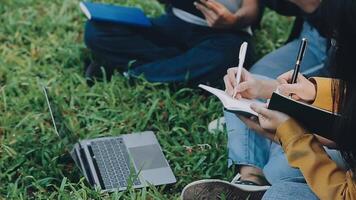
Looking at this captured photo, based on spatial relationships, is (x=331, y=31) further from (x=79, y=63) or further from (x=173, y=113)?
(x=79, y=63)

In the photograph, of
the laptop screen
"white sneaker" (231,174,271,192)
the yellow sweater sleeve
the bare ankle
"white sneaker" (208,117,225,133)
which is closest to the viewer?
the yellow sweater sleeve

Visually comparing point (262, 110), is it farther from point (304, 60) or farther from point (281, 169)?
point (304, 60)

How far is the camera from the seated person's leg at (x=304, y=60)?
10.5ft

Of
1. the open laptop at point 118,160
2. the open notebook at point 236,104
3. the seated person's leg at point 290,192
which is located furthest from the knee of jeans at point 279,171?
the open laptop at point 118,160

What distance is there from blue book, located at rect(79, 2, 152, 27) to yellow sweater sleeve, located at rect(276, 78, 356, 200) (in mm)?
1577

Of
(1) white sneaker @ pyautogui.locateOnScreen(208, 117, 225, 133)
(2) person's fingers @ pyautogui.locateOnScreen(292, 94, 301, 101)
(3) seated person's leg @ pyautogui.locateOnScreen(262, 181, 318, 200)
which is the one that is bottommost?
(1) white sneaker @ pyautogui.locateOnScreen(208, 117, 225, 133)

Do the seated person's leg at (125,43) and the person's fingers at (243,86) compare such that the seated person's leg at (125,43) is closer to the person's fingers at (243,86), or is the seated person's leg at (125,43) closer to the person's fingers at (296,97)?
the person's fingers at (243,86)

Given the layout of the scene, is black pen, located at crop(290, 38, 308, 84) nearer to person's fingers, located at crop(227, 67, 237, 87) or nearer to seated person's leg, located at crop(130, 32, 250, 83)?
person's fingers, located at crop(227, 67, 237, 87)

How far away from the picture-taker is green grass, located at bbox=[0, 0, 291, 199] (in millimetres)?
2844

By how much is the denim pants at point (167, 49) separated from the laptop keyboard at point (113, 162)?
22.6 inches

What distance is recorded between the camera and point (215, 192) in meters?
2.57

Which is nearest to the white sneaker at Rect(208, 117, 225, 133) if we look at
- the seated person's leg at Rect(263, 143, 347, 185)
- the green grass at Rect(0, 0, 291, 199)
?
the green grass at Rect(0, 0, 291, 199)

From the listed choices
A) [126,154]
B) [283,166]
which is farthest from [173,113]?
[283,166]

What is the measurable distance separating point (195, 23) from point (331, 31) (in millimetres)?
1534
